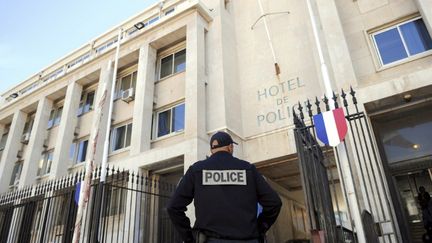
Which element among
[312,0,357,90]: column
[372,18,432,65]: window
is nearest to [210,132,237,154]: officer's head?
[312,0,357,90]: column

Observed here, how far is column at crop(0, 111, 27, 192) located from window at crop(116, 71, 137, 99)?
7804 millimetres

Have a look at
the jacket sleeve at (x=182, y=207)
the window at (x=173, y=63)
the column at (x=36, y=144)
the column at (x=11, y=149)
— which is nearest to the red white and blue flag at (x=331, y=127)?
the jacket sleeve at (x=182, y=207)

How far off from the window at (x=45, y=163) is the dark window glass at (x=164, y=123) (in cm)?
779

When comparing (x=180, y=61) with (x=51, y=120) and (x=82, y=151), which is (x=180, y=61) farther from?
(x=51, y=120)

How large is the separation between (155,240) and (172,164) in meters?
2.73

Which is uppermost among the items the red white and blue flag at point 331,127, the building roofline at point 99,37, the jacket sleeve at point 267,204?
the building roofline at point 99,37

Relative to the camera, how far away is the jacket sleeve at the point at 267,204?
10.00ft

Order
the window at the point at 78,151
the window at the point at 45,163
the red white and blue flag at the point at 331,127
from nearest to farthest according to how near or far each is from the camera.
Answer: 1. the red white and blue flag at the point at 331,127
2. the window at the point at 78,151
3. the window at the point at 45,163

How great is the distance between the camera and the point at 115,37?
20.0 m

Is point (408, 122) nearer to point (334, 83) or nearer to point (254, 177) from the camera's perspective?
point (334, 83)

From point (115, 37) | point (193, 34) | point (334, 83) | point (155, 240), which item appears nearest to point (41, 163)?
point (115, 37)

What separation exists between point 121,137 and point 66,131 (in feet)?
11.2

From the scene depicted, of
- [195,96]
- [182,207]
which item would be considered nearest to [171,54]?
[195,96]

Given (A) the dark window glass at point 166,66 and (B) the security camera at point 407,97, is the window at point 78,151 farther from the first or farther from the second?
(B) the security camera at point 407,97
